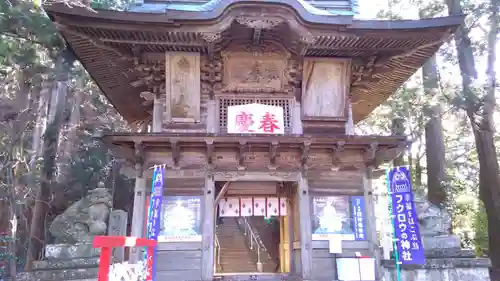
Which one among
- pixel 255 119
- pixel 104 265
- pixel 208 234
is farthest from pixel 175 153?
pixel 104 265

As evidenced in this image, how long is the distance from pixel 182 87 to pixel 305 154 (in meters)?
2.99

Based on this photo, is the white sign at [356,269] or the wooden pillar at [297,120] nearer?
the white sign at [356,269]

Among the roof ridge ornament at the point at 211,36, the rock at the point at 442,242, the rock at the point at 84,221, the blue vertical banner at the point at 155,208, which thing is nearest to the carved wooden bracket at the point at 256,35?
the roof ridge ornament at the point at 211,36

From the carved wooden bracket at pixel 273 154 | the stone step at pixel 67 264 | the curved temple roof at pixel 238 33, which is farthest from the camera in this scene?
the carved wooden bracket at pixel 273 154

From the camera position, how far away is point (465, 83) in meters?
12.2

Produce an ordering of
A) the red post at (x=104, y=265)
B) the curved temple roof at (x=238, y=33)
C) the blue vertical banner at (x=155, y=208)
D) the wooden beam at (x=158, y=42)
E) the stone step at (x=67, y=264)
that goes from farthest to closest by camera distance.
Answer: the wooden beam at (x=158, y=42) → the curved temple roof at (x=238, y=33) → the blue vertical banner at (x=155, y=208) → the stone step at (x=67, y=264) → the red post at (x=104, y=265)

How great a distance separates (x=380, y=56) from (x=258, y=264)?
8.14 metres

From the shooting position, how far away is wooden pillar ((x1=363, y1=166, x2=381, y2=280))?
7441 mm

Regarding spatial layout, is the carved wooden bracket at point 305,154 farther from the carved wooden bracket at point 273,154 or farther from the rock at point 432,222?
the rock at point 432,222

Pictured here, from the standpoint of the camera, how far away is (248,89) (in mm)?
8328

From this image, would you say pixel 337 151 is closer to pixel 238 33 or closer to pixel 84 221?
pixel 238 33

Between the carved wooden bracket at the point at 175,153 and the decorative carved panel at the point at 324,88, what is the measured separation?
2.91m

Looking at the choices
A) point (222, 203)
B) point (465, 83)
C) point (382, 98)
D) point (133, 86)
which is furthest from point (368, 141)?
point (465, 83)

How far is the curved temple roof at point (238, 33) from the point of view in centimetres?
694
